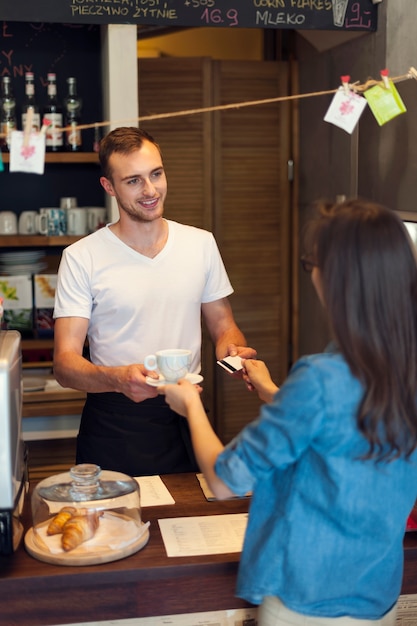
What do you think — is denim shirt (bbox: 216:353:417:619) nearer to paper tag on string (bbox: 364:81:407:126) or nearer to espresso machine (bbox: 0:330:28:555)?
espresso machine (bbox: 0:330:28:555)

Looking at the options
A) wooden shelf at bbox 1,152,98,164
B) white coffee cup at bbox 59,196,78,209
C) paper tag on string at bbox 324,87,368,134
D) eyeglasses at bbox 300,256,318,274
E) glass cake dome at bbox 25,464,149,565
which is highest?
paper tag on string at bbox 324,87,368,134

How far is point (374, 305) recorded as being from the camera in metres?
1.39

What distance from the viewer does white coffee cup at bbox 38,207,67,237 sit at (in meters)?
3.74

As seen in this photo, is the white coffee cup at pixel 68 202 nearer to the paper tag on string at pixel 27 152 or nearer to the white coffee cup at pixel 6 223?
the white coffee cup at pixel 6 223

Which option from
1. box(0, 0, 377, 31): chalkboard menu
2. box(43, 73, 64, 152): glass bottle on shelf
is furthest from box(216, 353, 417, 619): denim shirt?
box(43, 73, 64, 152): glass bottle on shelf

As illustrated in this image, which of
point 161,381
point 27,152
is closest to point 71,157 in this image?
point 27,152

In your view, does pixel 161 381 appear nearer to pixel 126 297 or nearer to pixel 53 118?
pixel 126 297

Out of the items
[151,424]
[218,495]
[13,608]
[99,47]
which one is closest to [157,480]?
[151,424]

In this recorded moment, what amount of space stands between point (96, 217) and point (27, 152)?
1080mm

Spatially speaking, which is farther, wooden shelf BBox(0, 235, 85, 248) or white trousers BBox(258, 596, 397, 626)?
wooden shelf BBox(0, 235, 85, 248)

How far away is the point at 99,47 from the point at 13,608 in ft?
9.54

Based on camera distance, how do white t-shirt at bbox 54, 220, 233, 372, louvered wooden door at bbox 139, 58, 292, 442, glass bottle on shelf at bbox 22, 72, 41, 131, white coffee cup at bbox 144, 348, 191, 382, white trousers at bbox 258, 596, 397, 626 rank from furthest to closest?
louvered wooden door at bbox 139, 58, 292, 442
glass bottle on shelf at bbox 22, 72, 41, 131
white t-shirt at bbox 54, 220, 233, 372
white coffee cup at bbox 144, 348, 191, 382
white trousers at bbox 258, 596, 397, 626

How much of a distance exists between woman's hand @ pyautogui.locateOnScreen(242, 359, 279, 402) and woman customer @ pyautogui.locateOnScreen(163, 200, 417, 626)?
0.50 meters

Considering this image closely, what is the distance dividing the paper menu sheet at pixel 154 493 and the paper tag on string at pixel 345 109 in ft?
4.44
